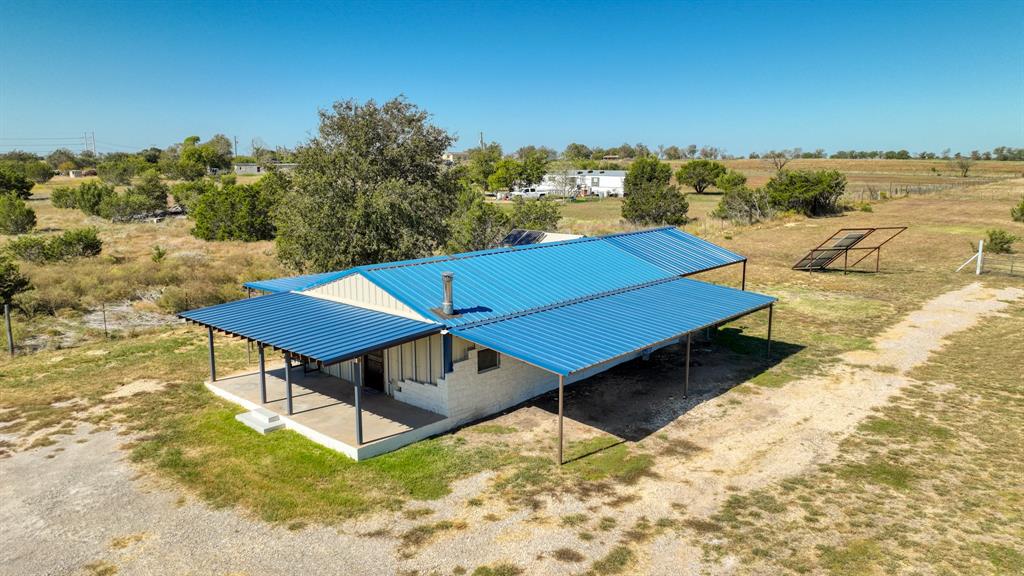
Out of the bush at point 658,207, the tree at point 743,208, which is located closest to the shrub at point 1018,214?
the tree at point 743,208

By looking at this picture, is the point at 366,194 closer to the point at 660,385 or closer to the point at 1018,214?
the point at 660,385

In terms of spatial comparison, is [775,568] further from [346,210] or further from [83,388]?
[346,210]

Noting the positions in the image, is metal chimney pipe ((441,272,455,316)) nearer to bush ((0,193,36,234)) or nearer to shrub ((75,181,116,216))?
bush ((0,193,36,234))

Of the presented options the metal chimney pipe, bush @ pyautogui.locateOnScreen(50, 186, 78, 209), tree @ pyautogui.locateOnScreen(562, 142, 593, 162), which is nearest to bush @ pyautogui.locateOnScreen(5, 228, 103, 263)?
the metal chimney pipe

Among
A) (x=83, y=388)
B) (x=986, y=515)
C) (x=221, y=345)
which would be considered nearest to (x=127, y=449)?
(x=83, y=388)

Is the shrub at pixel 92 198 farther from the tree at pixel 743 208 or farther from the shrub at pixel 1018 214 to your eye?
the shrub at pixel 1018 214

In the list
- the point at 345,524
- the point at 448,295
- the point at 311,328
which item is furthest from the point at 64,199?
the point at 345,524

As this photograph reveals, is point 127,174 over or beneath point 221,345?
over
